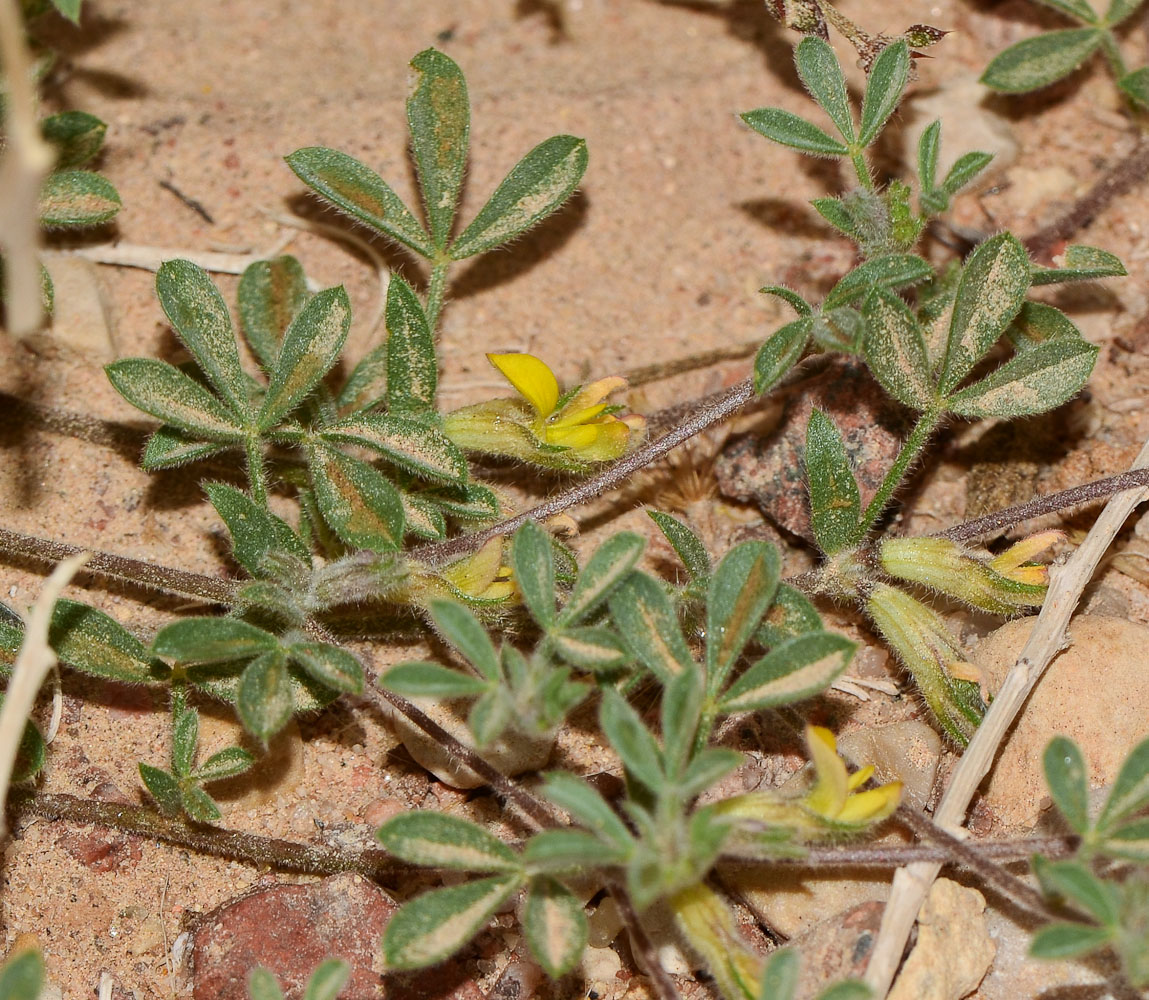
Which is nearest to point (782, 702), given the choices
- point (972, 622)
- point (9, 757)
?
point (972, 622)

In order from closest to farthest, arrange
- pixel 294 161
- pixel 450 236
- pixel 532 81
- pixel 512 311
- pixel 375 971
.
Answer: pixel 375 971 < pixel 294 161 < pixel 450 236 < pixel 512 311 < pixel 532 81

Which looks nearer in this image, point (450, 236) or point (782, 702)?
point (782, 702)

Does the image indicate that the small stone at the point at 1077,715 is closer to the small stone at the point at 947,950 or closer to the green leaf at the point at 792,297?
the small stone at the point at 947,950

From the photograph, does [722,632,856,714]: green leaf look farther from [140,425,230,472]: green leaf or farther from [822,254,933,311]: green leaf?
[140,425,230,472]: green leaf

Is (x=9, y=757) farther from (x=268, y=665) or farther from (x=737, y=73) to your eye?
(x=737, y=73)

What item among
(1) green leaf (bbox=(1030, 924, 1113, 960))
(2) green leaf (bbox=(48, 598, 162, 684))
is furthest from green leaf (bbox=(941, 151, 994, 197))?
(2) green leaf (bbox=(48, 598, 162, 684))

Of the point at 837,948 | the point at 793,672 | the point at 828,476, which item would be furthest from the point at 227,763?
the point at 828,476

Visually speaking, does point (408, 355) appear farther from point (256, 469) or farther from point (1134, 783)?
point (1134, 783)
